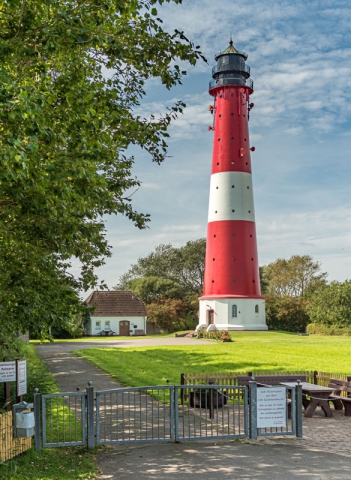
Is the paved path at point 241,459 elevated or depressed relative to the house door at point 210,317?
depressed

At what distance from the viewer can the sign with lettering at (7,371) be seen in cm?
1154

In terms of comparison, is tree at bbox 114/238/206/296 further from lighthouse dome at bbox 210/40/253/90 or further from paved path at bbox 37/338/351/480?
paved path at bbox 37/338/351/480

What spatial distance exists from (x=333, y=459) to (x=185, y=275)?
76.7 meters

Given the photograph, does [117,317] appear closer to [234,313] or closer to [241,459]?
[234,313]

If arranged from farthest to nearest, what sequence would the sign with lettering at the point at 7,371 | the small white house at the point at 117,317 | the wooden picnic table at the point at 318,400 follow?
1. the small white house at the point at 117,317
2. the wooden picnic table at the point at 318,400
3. the sign with lettering at the point at 7,371

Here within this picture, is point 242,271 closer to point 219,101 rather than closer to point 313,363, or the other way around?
point 219,101


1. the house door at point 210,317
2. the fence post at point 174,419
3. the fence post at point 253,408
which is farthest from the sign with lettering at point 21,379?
the house door at point 210,317

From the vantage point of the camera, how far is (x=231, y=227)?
50.8 metres

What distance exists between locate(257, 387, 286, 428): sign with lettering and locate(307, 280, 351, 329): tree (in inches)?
1734

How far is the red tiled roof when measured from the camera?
218ft

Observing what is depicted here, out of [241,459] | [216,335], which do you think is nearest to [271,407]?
[241,459]

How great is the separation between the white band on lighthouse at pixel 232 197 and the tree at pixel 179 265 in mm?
30651

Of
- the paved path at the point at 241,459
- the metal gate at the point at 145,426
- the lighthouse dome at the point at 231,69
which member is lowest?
the paved path at the point at 241,459

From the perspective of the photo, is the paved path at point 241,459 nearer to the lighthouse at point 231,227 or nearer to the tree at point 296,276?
A: the lighthouse at point 231,227
